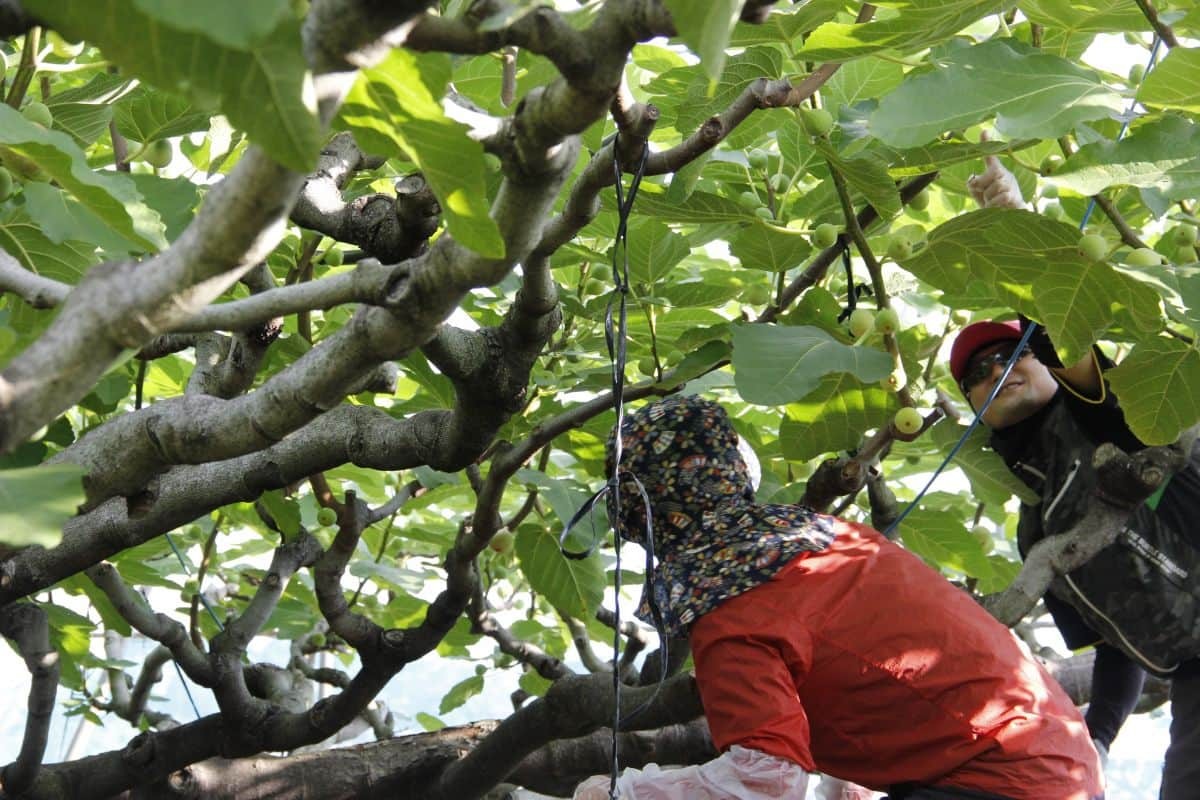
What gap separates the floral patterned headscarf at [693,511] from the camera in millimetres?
1682

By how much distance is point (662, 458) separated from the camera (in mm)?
1830

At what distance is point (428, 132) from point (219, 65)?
0.40ft

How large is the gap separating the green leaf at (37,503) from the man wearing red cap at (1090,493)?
151 centimetres

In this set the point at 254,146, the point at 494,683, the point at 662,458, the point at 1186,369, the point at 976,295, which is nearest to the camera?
the point at 254,146

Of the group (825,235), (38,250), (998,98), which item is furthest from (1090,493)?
(38,250)

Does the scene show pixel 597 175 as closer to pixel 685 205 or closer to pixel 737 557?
pixel 685 205

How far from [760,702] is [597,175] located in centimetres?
70

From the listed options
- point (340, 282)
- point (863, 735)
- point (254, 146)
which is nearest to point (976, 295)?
point (863, 735)

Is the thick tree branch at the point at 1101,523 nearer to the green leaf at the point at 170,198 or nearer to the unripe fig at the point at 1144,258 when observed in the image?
the unripe fig at the point at 1144,258

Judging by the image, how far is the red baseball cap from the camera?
214 centimetres

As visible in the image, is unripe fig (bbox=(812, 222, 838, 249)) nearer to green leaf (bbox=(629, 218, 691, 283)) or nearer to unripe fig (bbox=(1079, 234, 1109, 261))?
green leaf (bbox=(629, 218, 691, 283))

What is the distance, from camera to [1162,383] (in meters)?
1.63

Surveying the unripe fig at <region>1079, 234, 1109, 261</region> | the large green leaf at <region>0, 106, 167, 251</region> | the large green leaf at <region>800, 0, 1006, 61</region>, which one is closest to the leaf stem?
the large green leaf at <region>0, 106, 167, 251</region>

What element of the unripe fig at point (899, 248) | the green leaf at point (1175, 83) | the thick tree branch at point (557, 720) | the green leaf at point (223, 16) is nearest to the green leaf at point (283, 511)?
the thick tree branch at point (557, 720)
